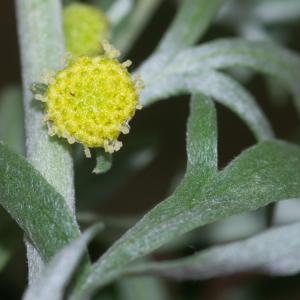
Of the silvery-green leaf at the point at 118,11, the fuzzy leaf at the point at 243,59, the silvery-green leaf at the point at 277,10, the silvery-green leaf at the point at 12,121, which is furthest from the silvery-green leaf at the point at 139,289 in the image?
the silvery-green leaf at the point at 277,10

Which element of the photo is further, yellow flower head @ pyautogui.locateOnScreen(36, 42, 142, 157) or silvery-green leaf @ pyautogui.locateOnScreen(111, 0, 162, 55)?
silvery-green leaf @ pyautogui.locateOnScreen(111, 0, 162, 55)

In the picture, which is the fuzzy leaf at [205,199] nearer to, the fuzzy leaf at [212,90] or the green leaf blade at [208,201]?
the green leaf blade at [208,201]

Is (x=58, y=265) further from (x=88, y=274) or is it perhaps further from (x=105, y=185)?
(x=105, y=185)

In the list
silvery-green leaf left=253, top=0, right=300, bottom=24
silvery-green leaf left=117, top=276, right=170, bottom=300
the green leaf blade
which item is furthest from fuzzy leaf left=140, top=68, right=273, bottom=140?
silvery-green leaf left=253, top=0, right=300, bottom=24

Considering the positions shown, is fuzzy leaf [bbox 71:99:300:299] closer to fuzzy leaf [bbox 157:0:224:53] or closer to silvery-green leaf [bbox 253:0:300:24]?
fuzzy leaf [bbox 157:0:224:53]

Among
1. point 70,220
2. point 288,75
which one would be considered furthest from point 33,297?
point 288,75

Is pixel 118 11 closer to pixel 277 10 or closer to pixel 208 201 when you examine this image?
pixel 277 10

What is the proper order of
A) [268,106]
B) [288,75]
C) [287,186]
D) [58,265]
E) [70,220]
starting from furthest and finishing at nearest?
[268,106], [288,75], [287,186], [70,220], [58,265]

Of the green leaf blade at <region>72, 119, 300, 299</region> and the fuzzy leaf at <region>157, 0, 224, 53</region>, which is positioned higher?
the fuzzy leaf at <region>157, 0, 224, 53</region>
